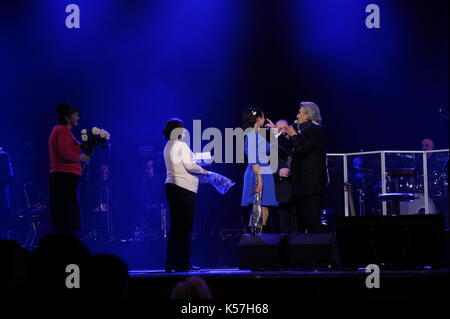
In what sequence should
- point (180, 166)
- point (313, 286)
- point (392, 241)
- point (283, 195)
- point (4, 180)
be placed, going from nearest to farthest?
point (313, 286) < point (392, 241) < point (180, 166) < point (283, 195) < point (4, 180)

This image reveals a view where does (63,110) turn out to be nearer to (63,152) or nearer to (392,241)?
(63,152)

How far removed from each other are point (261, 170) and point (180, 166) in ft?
2.80

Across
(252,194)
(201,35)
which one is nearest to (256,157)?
(252,194)

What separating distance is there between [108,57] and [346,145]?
4.29 meters

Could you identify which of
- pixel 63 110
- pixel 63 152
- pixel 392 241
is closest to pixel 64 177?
pixel 63 152

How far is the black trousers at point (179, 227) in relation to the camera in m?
5.95

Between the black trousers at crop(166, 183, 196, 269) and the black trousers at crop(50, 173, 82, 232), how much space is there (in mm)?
945

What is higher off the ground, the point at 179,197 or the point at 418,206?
the point at 179,197

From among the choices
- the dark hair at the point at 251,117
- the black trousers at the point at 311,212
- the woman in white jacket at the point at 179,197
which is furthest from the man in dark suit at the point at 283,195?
the woman in white jacket at the point at 179,197

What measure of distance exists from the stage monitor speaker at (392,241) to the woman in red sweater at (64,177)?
99.5 inches

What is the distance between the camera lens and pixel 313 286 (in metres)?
4.51

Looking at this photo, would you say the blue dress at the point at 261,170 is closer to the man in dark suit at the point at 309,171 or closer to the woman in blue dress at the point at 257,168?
the woman in blue dress at the point at 257,168

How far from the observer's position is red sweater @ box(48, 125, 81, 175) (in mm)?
5621

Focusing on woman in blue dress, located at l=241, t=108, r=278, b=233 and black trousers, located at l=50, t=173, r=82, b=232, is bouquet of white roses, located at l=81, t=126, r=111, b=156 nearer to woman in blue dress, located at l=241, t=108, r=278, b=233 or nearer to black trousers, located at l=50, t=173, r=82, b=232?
black trousers, located at l=50, t=173, r=82, b=232
